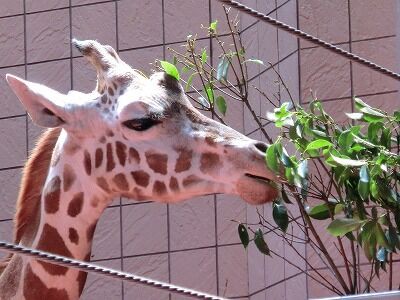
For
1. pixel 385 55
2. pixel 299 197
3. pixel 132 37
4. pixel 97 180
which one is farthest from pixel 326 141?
pixel 132 37

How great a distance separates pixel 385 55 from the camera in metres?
7.61

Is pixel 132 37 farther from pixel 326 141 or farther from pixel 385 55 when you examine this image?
pixel 326 141

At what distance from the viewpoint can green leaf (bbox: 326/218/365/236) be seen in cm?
533

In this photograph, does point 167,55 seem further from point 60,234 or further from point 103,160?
point 60,234

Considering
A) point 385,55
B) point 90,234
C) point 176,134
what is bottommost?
point 90,234

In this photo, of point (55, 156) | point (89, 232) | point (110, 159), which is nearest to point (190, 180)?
point (110, 159)

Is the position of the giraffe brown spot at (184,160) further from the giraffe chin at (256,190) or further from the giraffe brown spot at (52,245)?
the giraffe brown spot at (52,245)

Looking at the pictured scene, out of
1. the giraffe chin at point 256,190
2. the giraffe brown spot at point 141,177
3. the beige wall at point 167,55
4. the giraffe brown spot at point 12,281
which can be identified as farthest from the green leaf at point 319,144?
the beige wall at point 167,55

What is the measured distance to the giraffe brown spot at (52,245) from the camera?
18.5 feet

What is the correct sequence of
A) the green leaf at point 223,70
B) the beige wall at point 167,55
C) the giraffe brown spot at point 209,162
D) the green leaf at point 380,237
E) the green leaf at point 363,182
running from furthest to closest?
the beige wall at point 167,55
the green leaf at point 223,70
the giraffe brown spot at point 209,162
the green leaf at point 380,237
the green leaf at point 363,182

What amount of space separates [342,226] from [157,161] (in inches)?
29.8

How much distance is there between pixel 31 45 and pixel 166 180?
3.19m

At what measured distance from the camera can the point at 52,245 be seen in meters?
5.69

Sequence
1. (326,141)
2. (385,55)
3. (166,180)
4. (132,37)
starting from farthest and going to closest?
(132,37) < (385,55) < (166,180) < (326,141)
